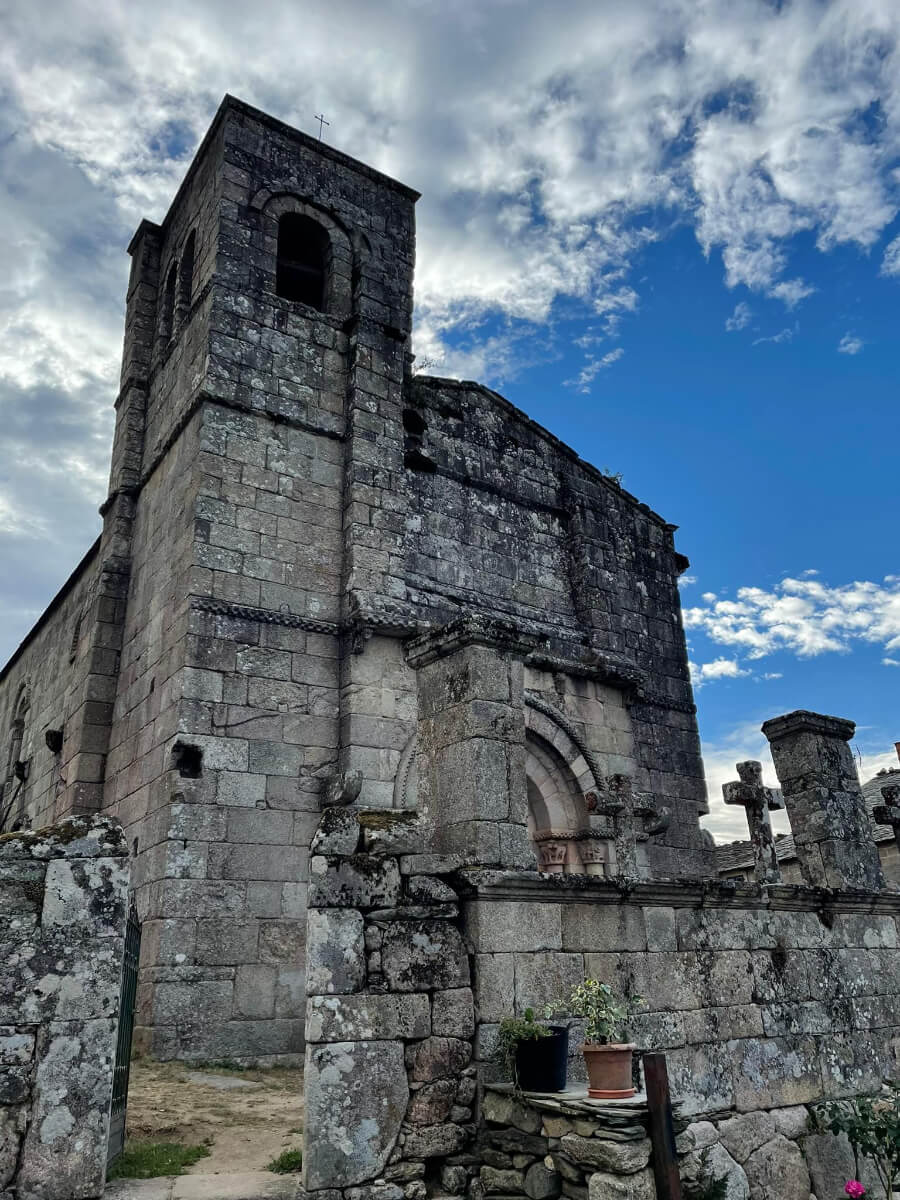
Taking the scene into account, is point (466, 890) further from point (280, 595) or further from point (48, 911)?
point (280, 595)

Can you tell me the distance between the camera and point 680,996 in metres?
5.30

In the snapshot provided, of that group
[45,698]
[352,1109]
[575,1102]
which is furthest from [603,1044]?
[45,698]

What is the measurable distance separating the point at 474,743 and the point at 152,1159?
2628 millimetres

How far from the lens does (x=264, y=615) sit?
9.34 meters

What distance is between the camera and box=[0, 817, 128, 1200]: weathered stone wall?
3.71 metres

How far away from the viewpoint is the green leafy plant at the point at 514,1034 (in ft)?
14.6

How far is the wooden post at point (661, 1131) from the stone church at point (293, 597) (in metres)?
2.46

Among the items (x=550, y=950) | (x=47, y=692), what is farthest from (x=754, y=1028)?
(x=47, y=692)

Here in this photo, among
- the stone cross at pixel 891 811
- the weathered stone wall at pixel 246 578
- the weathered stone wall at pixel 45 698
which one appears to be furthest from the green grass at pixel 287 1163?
the weathered stone wall at pixel 45 698

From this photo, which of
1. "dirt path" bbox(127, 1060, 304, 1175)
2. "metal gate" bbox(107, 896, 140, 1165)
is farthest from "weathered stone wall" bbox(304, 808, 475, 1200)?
"metal gate" bbox(107, 896, 140, 1165)

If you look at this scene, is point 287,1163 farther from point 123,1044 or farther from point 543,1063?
point 543,1063

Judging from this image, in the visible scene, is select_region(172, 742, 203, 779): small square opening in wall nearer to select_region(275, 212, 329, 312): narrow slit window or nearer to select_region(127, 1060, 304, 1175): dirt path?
select_region(127, 1060, 304, 1175): dirt path

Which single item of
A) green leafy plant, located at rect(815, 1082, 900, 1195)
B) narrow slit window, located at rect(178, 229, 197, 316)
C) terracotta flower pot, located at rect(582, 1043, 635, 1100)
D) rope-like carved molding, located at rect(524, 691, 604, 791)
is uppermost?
narrow slit window, located at rect(178, 229, 197, 316)

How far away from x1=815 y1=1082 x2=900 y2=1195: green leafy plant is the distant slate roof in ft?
27.4
